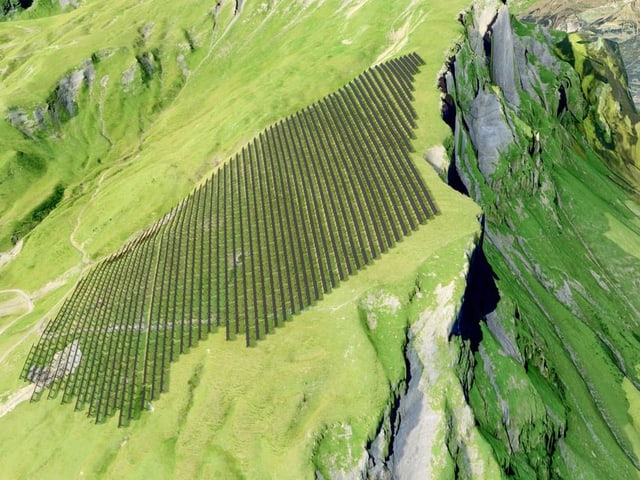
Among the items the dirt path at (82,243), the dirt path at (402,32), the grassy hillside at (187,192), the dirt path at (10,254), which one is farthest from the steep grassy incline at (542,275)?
the dirt path at (10,254)

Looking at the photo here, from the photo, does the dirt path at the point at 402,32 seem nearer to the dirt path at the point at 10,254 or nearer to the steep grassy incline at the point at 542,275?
the steep grassy incline at the point at 542,275

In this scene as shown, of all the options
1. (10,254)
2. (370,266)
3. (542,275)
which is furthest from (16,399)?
(542,275)

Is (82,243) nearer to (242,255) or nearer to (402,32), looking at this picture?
(242,255)

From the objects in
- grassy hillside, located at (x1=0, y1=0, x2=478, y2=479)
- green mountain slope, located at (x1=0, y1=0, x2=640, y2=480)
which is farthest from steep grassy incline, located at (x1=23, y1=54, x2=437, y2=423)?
grassy hillside, located at (x1=0, y1=0, x2=478, y2=479)

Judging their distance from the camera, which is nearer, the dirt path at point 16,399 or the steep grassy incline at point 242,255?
the steep grassy incline at point 242,255

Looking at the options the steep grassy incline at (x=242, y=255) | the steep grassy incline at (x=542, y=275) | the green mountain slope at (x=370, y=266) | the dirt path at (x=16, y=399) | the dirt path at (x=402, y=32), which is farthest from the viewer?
the dirt path at (x=402, y=32)

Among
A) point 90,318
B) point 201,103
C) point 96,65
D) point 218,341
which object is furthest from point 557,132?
point 96,65
